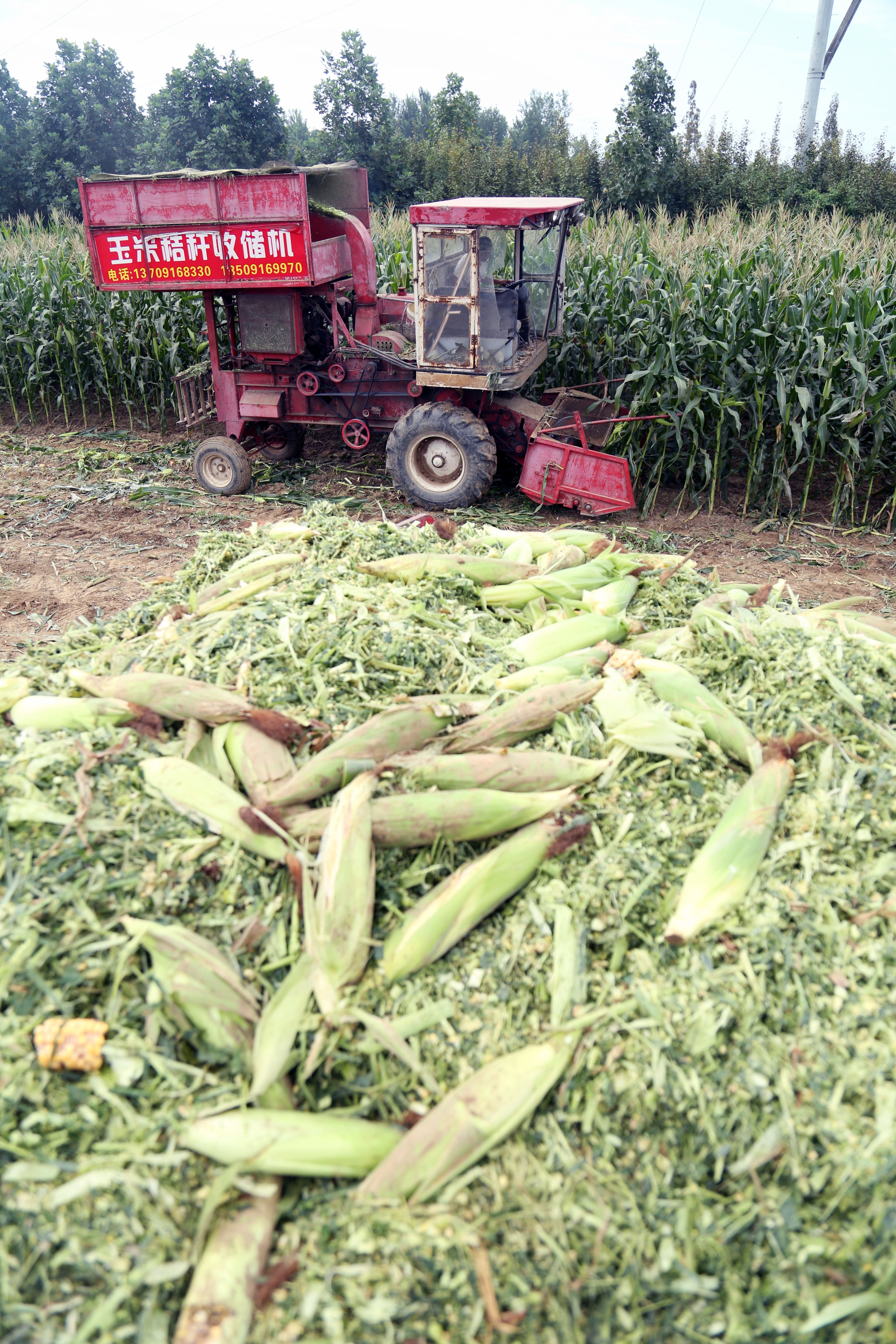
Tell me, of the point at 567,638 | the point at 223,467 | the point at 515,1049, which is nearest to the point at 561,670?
the point at 567,638

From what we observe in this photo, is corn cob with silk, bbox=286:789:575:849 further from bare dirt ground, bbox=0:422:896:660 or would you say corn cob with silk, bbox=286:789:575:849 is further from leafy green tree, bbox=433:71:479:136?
leafy green tree, bbox=433:71:479:136

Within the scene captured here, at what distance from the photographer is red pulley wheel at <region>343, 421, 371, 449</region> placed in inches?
323

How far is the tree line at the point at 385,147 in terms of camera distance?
25.3 m

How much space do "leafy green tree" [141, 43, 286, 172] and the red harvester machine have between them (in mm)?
34847

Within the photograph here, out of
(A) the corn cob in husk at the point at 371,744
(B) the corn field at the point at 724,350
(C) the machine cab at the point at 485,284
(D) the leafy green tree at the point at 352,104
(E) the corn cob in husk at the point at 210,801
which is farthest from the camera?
(D) the leafy green tree at the point at 352,104

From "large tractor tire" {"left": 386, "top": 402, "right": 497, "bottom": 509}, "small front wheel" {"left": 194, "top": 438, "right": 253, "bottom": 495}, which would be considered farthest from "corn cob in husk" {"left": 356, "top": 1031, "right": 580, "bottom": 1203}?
"small front wheel" {"left": 194, "top": 438, "right": 253, "bottom": 495}

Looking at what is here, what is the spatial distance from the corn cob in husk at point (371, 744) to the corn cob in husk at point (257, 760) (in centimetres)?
4

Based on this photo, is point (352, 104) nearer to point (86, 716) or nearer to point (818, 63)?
point (818, 63)

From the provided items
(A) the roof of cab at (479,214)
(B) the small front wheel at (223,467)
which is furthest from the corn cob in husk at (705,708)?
(B) the small front wheel at (223,467)

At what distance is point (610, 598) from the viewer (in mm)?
3830

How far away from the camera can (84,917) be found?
2.15m

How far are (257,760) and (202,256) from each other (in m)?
6.69

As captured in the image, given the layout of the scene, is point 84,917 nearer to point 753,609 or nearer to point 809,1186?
point 809,1186

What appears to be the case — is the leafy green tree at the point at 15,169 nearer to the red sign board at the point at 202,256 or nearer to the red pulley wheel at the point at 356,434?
the red sign board at the point at 202,256
